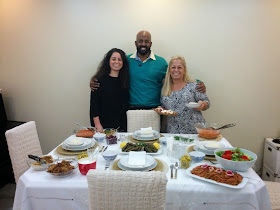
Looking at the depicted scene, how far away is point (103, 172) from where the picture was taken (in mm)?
891

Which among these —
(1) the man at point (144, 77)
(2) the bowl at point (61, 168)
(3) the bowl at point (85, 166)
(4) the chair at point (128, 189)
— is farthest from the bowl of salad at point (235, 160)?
(1) the man at point (144, 77)

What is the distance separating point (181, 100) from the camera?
7.36 feet

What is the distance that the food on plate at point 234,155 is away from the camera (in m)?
1.23

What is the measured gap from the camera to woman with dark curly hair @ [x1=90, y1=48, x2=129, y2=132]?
2354 mm

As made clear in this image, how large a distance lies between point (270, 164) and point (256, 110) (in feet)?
2.08

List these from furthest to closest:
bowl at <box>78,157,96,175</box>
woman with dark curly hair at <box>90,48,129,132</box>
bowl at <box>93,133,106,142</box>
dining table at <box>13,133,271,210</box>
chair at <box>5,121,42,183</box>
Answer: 1. woman with dark curly hair at <box>90,48,129,132</box>
2. bowl at <box>93,133,106,142</box>
3. chair at <box>5,121,42,183</box>
4. bowl at <box>78,157,96,175</box>
5. dining table at <box>13,133,271,210</box>

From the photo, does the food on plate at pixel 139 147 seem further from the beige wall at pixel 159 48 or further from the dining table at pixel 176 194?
the beige wall at pixel 159 48

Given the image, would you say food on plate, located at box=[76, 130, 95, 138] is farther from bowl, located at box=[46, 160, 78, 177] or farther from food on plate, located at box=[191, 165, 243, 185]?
food on plate, located at box=[191, 165, 243, 185]

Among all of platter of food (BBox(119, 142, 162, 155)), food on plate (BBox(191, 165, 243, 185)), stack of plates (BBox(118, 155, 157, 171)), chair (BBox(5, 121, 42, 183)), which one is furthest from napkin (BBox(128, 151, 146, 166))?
chair (BBox(5, 121, 42, 183))

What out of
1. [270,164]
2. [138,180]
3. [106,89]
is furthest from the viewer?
[270,164]

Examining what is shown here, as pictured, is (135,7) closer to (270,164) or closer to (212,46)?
(212,46)

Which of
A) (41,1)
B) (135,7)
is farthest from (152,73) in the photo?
(41,1)

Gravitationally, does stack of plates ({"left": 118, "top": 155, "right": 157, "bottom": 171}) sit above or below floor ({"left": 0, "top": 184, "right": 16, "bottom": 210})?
above

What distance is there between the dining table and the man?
1361 millimetres
